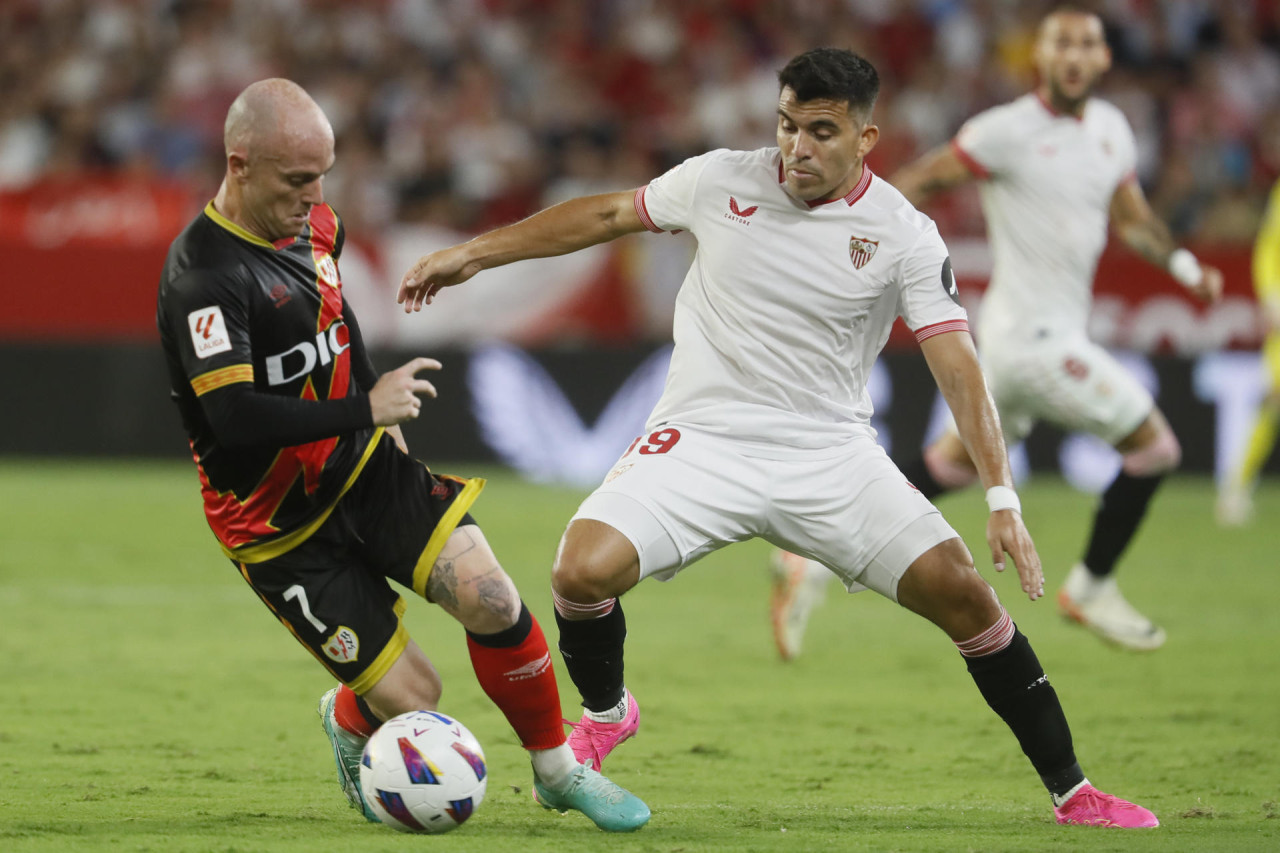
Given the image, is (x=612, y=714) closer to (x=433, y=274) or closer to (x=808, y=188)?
(x=433, y=274)

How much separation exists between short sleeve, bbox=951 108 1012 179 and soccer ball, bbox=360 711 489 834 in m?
4.17

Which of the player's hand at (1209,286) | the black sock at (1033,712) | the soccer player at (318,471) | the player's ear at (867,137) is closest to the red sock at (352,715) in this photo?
the soccer player at (318,471)

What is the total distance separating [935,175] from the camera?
7.37m

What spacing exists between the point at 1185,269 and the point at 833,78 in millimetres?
3559

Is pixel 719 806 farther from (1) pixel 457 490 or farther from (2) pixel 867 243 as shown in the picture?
(2) pixel 867 243

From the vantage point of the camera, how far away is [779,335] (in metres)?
4.91

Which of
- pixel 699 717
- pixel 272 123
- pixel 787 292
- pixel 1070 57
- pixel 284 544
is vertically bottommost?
pixel 699 717

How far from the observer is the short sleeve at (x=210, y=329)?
4.25 metres

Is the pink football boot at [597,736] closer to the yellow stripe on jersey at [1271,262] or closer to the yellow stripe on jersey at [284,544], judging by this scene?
the yellow stripe on jersey at [284,544]

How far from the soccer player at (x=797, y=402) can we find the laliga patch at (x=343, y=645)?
0.60 meters

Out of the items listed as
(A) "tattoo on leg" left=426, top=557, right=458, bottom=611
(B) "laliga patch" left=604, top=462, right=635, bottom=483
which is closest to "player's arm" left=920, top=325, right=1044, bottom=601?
(B) "laliga patch" left=604, top=462, right=635, bottom=483

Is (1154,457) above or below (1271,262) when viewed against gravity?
below

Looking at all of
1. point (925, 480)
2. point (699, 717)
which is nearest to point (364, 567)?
point (699, 717)

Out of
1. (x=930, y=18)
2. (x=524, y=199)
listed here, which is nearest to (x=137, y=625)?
(x=524, y=199)
